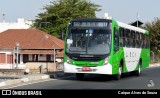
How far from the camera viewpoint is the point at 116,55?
24.4 meters

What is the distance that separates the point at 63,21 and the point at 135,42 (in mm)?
48507

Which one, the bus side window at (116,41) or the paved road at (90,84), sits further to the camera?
the bus side window at (116,41)

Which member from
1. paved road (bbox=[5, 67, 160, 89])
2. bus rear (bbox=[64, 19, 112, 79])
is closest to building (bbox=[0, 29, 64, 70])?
paved road (bbox=[5, 67, 160, 89])

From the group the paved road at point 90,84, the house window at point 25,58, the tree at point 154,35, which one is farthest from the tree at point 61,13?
the paved road at point 90,84

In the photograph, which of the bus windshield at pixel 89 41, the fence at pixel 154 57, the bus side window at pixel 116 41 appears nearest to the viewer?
the bus windshield at pixel 89 41

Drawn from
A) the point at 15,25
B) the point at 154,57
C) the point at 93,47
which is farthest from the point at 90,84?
the point at 15,25

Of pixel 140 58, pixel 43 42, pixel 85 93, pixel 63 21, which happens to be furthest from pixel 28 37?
pixel 85 93

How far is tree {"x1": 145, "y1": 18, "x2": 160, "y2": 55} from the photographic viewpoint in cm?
7056

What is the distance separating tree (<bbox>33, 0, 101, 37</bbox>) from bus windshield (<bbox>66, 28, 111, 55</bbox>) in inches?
2107

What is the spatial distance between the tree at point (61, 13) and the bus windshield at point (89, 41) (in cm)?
5353

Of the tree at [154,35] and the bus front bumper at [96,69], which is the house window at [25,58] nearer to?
the tree at [154,35]

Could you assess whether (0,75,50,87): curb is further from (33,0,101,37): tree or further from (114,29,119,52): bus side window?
(33,0,101,37): tree

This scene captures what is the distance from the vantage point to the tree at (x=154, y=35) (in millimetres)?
70562

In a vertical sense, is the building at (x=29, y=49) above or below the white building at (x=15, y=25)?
below
